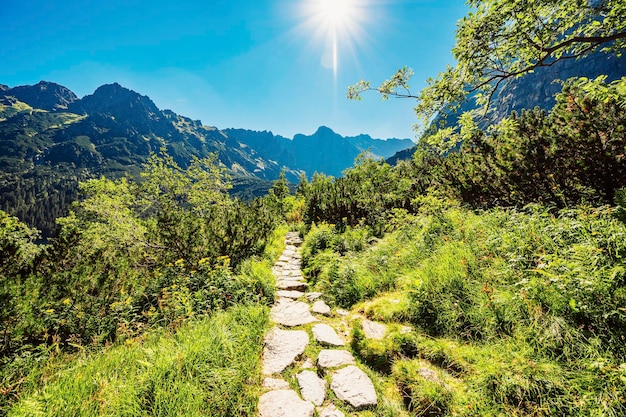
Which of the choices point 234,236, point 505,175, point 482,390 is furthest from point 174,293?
point 505,175

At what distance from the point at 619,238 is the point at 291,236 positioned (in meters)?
12.5

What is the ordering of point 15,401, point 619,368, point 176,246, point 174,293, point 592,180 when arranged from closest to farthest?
1. point 619,368
2. point 15,401
3. point 174,293
4. point 592,180
5. point 176,246

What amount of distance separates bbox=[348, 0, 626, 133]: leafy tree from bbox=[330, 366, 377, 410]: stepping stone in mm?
6013

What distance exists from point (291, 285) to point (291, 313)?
62.7 inches

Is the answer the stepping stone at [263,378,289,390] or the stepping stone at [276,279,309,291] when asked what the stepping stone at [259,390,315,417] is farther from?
the stepping stone at [276,279,309,291]

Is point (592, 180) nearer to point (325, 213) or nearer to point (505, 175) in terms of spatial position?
point (505, 175)

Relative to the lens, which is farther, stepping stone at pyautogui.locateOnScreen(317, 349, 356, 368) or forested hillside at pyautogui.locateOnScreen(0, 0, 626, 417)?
stepping stone at pyautogui.locateOnScreen(317, 349, 356, 368)

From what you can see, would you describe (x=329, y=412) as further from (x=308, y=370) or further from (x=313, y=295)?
(x=313, y=295)

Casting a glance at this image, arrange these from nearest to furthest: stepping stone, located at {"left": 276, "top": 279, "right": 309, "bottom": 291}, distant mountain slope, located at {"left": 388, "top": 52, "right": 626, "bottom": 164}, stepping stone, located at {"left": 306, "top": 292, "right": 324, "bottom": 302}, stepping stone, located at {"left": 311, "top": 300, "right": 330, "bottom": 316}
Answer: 1. stepping stone, located at {"left": 311, "top": 300, "right": 330, "bottom": 316}
2. stepping stone, located at {"left": 306, "top": 292, "right": 324, "bottom": 302}
3. stepping stone, located at {"left": 276, "top": 279, "right": 309, "bottom": 291}
4. distant mountain slope, located at {"left": 388, "top": 52, "right": 626, "bottom": 164}

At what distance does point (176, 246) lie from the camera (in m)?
6.99

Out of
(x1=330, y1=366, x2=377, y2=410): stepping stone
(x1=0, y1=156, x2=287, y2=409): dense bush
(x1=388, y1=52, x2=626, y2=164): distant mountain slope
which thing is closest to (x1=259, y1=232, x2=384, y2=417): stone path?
(x1=330, y1=366, x2=377, y2=410): stepping stone

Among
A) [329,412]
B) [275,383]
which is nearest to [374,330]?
[329,412]

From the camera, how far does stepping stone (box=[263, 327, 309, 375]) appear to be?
12.3 feet

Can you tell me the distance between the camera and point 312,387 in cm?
331
